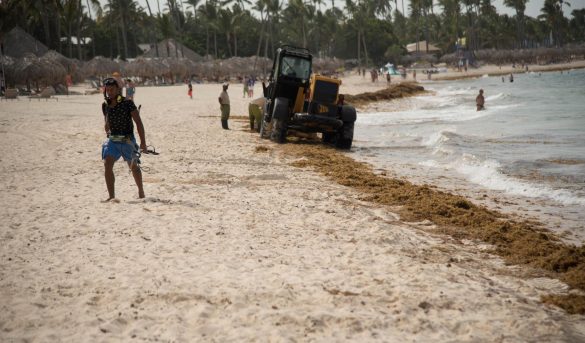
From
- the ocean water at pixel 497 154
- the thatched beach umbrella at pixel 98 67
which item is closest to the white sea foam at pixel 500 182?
the ocean water at pixel 497 154

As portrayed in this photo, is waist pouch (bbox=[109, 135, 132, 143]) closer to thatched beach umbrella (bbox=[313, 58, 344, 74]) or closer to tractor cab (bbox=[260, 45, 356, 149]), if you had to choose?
tractor cab (bbox=[260, 45, 356, 149])

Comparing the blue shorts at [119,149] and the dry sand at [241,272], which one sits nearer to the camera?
the dry sand at [241,272]

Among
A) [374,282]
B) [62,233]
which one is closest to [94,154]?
[62,233]

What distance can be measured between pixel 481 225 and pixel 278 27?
316ft

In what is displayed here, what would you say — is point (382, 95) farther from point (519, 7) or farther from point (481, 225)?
point (519, 7)

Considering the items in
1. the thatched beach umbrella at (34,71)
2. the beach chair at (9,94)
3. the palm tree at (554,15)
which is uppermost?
the palm tree at (554,15)

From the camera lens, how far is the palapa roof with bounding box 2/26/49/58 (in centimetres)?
4869

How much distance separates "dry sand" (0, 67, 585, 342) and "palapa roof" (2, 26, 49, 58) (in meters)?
46.1

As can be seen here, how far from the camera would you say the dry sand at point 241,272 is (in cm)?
389

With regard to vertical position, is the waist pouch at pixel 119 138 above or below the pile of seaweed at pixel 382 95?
below

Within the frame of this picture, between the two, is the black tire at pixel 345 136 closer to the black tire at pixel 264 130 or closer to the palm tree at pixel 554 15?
the black tire at pixel 264 130

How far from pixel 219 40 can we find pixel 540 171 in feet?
267

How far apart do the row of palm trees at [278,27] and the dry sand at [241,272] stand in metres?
44.2

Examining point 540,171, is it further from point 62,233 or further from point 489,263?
point 62,233
